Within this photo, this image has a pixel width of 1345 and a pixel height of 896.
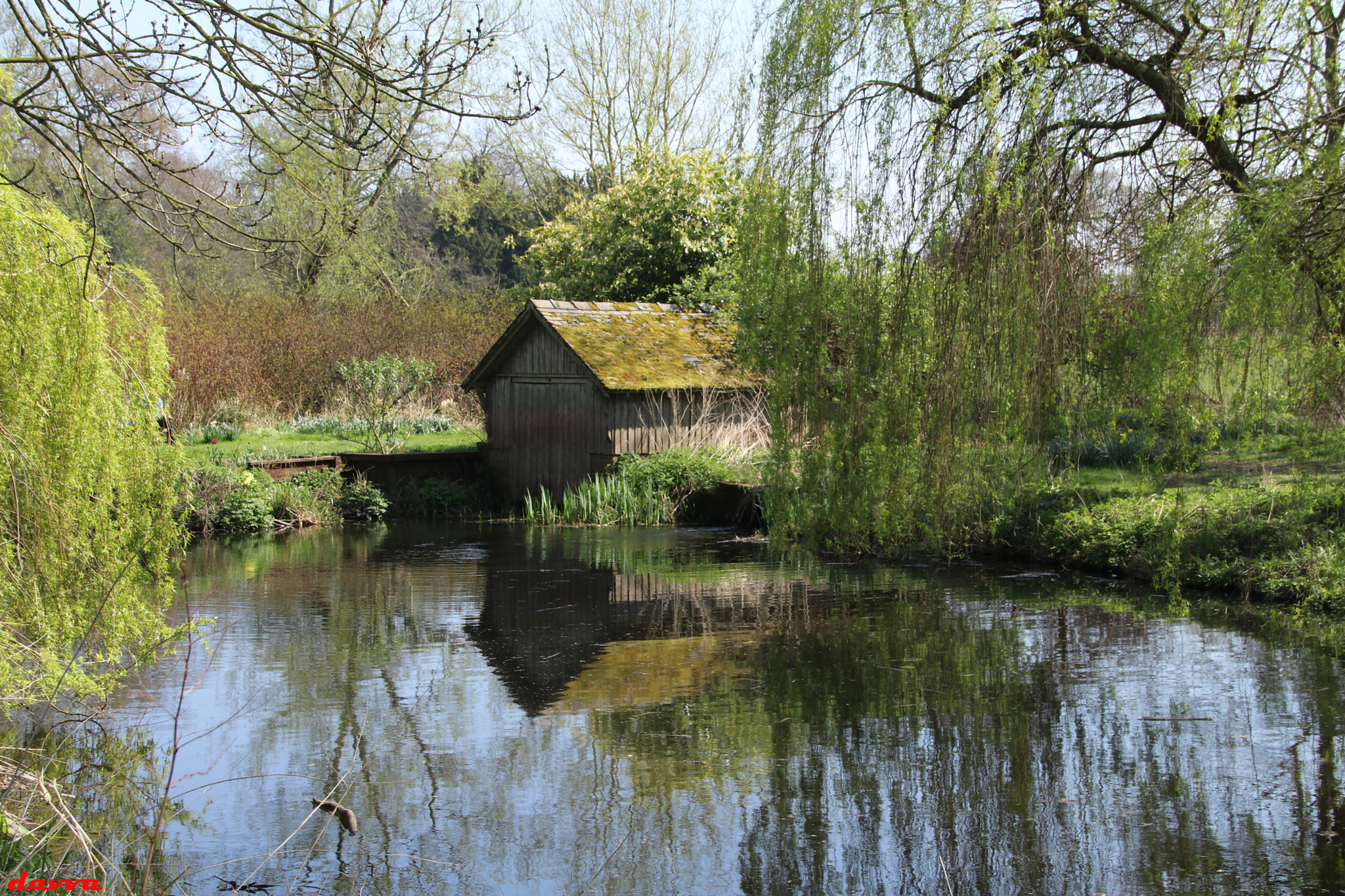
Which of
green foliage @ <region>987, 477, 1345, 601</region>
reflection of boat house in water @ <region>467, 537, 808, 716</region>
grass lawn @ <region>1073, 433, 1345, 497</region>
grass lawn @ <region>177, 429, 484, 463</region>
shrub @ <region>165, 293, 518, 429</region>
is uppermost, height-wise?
shrub @ <region>165, 293, 518, 429</region>

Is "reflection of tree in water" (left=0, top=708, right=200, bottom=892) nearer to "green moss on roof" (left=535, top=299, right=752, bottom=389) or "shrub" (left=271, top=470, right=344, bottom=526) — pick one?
"shrub" (left=271, top=470, right=344, bottom=526)

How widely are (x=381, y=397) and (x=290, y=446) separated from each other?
82.6 inches

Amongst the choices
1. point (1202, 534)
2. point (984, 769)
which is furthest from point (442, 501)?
point (984, 769)

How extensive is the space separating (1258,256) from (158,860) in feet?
25.6

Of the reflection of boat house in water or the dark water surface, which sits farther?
the reflection of boat house in water

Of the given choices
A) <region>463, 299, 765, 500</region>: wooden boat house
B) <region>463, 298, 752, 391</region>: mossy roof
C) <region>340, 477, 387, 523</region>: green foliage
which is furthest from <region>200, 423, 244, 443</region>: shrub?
<region>463, 299, 765, 500</region>: wooden boat house

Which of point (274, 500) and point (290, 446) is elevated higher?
point (290, 446)

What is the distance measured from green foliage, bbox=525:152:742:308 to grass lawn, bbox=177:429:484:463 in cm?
470

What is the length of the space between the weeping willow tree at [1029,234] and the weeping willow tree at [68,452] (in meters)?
4.70

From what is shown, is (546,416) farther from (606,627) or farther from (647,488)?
(606,627)

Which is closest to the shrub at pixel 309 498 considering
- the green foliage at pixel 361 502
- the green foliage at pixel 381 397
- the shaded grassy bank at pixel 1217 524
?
the green foliage at pixel 361 502

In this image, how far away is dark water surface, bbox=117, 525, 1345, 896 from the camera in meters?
5.48

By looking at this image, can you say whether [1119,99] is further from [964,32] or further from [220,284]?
[220,284]

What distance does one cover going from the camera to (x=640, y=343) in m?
19.7
